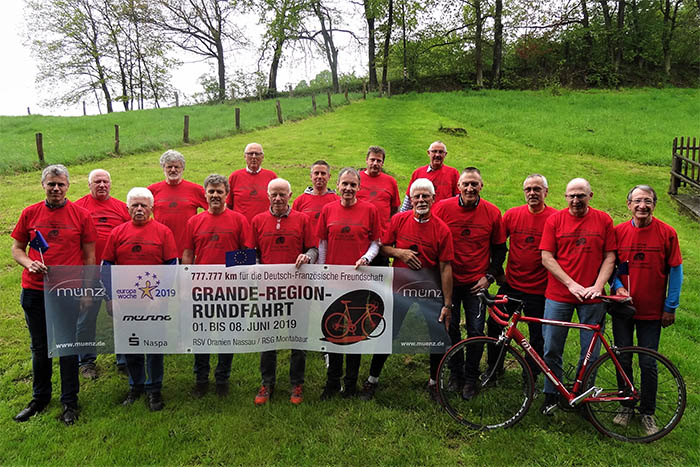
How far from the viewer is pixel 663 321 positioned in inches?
169

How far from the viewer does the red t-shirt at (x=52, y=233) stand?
450 centimetres

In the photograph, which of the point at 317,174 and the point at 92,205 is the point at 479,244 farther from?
the point at 92,205

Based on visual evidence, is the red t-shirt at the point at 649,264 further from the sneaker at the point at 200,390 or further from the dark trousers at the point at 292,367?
the sneaker at the point at 200,390

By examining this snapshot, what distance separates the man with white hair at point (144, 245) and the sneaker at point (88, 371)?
95 cm

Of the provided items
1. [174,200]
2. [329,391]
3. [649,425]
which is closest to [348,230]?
[329,391]

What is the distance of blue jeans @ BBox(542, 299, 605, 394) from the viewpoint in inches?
171

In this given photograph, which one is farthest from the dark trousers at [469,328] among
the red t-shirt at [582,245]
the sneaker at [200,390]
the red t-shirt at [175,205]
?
the red t-shirt at [175,205]

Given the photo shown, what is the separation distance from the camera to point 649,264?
4.29m

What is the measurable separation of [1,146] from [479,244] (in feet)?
80.8

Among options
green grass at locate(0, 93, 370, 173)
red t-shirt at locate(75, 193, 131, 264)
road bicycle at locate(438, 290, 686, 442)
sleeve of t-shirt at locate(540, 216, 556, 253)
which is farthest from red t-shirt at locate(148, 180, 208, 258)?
green grass at locate(0, 93, 370, 173)

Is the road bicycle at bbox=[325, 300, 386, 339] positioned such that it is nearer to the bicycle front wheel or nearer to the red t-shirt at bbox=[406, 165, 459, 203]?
the bicycle front wheel

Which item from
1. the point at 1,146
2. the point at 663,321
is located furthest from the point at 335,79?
the point at 663,321

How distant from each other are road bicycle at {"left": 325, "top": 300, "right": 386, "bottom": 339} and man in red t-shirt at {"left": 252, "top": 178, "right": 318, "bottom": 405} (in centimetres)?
61

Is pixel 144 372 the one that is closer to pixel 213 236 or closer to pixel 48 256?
pixel 48 256
